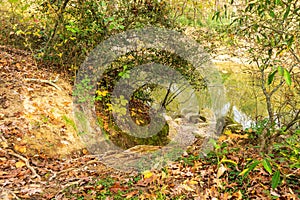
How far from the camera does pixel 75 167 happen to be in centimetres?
339

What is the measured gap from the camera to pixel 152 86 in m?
5.54

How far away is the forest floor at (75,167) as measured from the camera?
2.52m

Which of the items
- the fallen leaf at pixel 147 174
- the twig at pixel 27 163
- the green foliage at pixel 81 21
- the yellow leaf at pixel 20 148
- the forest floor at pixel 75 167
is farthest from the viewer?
the green foliage at pixel 81 21

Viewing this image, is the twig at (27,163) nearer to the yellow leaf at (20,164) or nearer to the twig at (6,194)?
the yellow leaf at (20,164)

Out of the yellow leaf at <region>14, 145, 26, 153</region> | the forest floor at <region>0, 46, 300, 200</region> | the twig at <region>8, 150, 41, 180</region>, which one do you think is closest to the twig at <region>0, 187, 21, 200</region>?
the forest floor at <region>0, 46, 300, 200</region>

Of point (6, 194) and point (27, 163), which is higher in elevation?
point (27, 163)

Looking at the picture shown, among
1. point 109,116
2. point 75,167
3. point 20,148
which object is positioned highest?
point 109,116

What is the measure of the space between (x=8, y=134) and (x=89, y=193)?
1678mm

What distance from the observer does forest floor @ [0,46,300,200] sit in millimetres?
2518

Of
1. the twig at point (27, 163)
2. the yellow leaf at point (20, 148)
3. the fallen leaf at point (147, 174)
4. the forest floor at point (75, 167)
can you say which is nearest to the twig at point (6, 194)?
the forest floor at point (75, 167)

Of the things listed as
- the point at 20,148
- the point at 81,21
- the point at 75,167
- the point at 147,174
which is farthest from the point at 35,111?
the point at 147,174

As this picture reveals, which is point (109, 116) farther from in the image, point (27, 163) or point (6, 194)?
point (6, 194)

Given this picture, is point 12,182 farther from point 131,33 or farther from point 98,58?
point 131,33

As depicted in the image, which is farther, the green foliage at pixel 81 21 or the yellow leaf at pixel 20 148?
the green foliage at pixel 81 21
